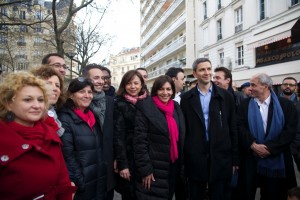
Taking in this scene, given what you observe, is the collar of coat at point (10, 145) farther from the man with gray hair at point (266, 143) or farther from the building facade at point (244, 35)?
the building facade at point (244, 35)

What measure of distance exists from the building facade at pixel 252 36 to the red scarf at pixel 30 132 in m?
12.1

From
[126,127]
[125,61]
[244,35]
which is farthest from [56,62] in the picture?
[125,61]

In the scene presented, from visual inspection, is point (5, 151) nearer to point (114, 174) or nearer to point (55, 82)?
point (55, 82)

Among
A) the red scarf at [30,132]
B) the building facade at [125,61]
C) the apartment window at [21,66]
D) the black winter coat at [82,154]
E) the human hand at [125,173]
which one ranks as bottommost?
the human hand at [125,173]

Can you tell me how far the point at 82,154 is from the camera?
10.4 ft

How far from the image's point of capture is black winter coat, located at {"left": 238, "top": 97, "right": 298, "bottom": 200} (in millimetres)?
4293

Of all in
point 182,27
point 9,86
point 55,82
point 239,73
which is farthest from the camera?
point 182,27

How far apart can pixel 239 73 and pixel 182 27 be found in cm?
1758

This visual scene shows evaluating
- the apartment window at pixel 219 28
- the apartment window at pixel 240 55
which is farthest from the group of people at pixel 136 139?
the apartment window at pixel 219 28

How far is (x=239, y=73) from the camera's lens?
2312 centimetres

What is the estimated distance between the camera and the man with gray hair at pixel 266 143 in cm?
433

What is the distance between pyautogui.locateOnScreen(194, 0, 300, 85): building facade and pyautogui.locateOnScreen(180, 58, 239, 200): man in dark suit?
9.56m

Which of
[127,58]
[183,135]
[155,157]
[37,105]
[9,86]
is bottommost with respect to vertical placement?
[155,157]

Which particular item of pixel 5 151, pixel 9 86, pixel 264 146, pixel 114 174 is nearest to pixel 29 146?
pixel 5 151
